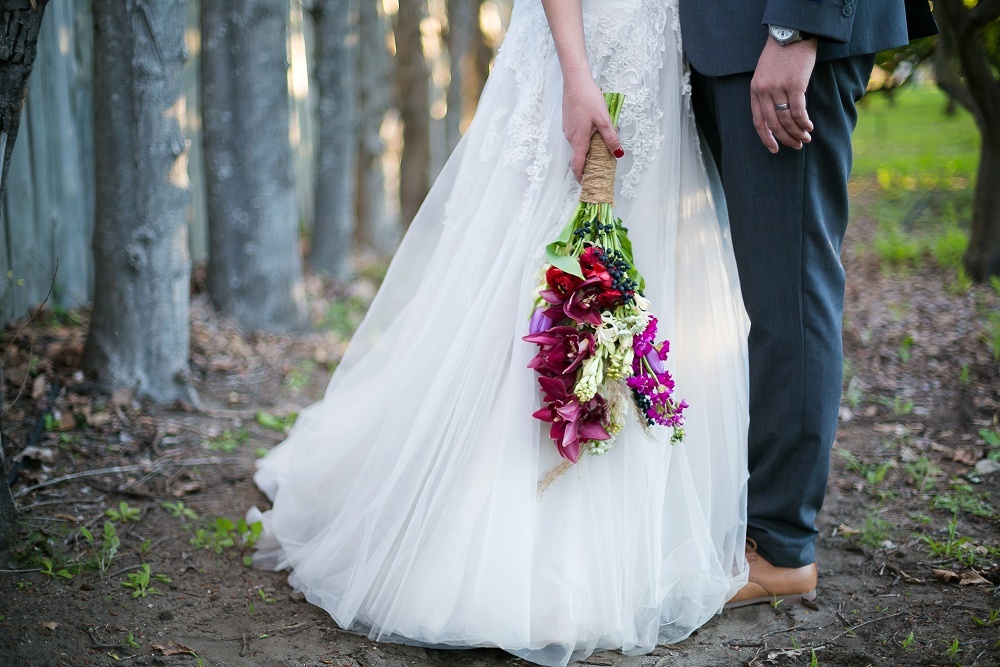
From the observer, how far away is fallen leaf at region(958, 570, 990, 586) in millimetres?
2010

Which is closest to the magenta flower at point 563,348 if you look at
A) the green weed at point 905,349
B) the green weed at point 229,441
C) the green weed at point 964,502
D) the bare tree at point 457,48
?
the green weed at point 964,502

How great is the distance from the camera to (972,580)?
202 centimetres

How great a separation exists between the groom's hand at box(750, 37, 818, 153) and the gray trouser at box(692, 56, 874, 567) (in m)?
0.06

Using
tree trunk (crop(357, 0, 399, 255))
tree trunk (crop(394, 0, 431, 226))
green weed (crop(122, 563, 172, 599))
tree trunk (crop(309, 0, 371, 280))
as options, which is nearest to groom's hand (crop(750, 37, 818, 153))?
green weed (crop(122, 563, 172, 599))

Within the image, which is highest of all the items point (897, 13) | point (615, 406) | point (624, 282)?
point (897, 13)

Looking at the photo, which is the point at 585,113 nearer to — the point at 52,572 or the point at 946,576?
the point at 946,576

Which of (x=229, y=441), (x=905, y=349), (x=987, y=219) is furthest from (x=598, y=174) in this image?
(x=987, y=219)

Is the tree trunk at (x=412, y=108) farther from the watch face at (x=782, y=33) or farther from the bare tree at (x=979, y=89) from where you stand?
the watch face at (x=782, y=33)

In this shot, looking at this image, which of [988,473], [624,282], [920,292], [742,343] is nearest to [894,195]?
[920,292]

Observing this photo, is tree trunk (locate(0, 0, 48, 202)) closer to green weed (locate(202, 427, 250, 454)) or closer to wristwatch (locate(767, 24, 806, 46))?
green weed (locate(202, 427, 250, 454))

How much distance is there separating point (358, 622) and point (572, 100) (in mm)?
1344

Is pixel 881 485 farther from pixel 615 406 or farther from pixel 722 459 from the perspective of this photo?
pixel 615 406

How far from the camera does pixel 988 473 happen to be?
2.57 m

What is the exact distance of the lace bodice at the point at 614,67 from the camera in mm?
1856
